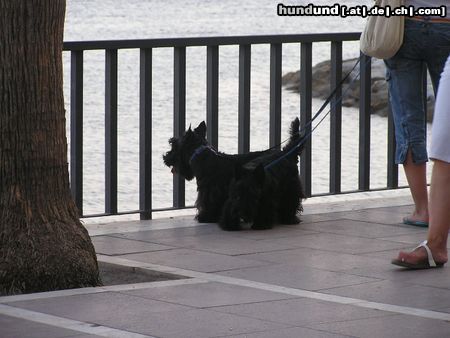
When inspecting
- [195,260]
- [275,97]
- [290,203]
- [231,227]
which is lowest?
[195,260]

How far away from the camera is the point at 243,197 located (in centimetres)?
800

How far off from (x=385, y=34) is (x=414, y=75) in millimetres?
392

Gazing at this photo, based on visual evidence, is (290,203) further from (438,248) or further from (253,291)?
(253,291)

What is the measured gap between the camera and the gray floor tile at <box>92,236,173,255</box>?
736cm

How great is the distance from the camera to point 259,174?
26.3 feet

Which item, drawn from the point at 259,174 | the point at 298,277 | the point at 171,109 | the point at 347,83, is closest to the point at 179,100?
the point at 259,174

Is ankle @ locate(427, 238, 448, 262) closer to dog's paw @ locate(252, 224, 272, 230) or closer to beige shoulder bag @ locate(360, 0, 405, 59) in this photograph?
beige shoulder bag @ locate(360, 0, 405, 59)

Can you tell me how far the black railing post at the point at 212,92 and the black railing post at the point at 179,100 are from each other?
180 millimetres

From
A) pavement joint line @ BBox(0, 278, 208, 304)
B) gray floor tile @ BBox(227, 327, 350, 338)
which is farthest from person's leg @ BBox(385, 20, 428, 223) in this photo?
gray floor tile @ BBox(227, 327, 350, 338)

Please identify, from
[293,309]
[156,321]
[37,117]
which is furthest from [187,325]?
[37,117]

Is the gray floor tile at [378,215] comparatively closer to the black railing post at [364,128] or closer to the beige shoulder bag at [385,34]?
the black railing post at [364,128]

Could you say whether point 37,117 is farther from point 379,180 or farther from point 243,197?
point 379,180

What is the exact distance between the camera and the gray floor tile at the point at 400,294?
5.95 m

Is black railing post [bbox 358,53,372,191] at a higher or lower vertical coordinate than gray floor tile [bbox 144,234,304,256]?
higher
